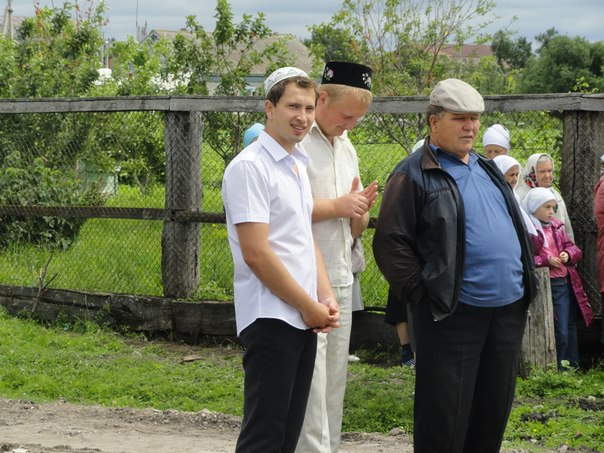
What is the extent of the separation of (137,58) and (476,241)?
50.1 ft

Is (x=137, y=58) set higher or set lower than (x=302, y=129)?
higher

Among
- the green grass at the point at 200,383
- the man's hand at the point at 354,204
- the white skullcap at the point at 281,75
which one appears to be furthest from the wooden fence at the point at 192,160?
the white skullcap at the point at 281,75

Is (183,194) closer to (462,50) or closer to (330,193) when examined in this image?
(330,193)

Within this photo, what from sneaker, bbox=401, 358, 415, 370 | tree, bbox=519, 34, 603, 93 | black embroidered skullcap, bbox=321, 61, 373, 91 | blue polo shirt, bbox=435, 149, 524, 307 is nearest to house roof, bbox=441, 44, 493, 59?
sneaker, bbox=401, 358, 415, 370

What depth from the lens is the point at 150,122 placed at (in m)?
9.25

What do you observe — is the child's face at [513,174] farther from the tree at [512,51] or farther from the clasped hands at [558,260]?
the tree at [512,51]

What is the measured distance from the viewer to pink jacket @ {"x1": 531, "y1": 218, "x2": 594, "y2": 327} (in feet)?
24.0

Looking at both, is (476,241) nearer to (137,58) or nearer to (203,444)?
(203,444)

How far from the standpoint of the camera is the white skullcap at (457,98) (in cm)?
434

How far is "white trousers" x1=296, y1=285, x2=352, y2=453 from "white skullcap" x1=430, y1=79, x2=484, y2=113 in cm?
98

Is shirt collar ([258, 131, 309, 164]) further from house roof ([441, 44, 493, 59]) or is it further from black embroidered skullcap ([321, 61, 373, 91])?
house roof ([441, 44, 493, 59])

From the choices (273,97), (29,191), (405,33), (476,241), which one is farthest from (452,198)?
(405,33)

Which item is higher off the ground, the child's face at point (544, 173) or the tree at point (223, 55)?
the tree at point (223, 55)

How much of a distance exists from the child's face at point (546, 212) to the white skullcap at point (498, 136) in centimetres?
83
